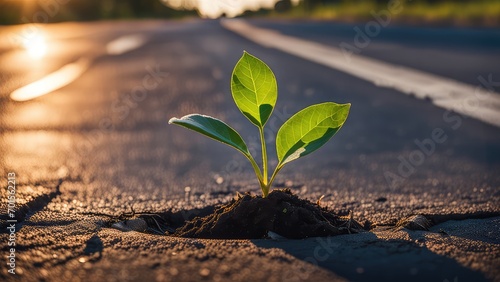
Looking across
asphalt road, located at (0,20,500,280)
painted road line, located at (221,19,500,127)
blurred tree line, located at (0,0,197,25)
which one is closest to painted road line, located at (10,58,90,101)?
asphalt road, located at (0,20,500,280)

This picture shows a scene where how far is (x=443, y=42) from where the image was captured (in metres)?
9.33

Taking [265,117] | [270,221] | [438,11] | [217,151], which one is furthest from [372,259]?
[438,11]

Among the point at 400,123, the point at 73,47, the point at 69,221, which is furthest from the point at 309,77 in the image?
the point at 73,47

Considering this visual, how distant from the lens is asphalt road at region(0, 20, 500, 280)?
2170mm

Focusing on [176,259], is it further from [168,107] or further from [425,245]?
[168,107]

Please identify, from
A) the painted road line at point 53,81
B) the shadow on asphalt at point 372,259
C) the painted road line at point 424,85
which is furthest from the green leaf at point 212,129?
the painted road line at point 53,81

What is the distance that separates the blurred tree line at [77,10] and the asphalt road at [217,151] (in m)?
8.17

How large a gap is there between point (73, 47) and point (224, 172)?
9.65 meters

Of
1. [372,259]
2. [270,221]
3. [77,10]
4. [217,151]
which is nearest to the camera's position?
[372,259]

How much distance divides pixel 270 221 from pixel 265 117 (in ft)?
0.85

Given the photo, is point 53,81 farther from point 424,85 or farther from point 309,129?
point 309,129

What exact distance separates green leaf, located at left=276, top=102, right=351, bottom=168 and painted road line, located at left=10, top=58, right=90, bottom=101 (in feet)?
13.3

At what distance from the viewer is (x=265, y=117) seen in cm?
160

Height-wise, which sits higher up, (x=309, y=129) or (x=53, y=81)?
(x=309, y=129)
